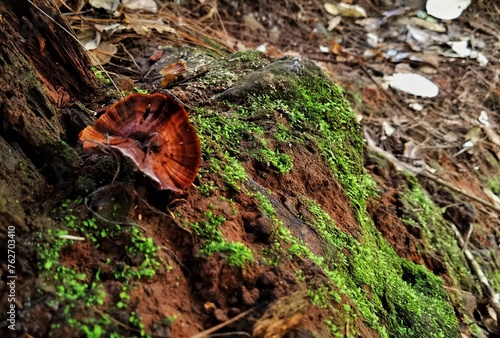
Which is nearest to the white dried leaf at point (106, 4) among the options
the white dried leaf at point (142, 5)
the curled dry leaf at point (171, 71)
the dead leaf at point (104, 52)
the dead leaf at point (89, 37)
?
the white dried leaf at point (142, 5)

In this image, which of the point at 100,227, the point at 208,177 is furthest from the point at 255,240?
the point at 100,227

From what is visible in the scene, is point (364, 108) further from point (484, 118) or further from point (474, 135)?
point (484, 118)

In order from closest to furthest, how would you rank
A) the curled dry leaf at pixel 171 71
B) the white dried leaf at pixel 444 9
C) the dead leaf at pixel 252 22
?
1. the curled dry leaf at pixel 171 71
2. the dead leaf at pixel 252 22
3. the white dried leaf at pixel 444 9

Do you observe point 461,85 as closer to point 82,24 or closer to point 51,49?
point 82,24

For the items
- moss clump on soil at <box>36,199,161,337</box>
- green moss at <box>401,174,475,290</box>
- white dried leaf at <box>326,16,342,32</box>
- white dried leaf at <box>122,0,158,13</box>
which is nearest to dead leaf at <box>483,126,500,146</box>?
green moss at <box>401,174,475,290</box>

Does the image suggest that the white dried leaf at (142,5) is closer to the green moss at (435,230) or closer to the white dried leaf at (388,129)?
the white dried leaf at (388,129)

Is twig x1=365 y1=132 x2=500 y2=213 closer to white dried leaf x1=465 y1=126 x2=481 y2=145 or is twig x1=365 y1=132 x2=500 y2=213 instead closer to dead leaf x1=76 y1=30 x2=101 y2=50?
white dried leaf x1=465 y1=126 x2=481 y2=145
